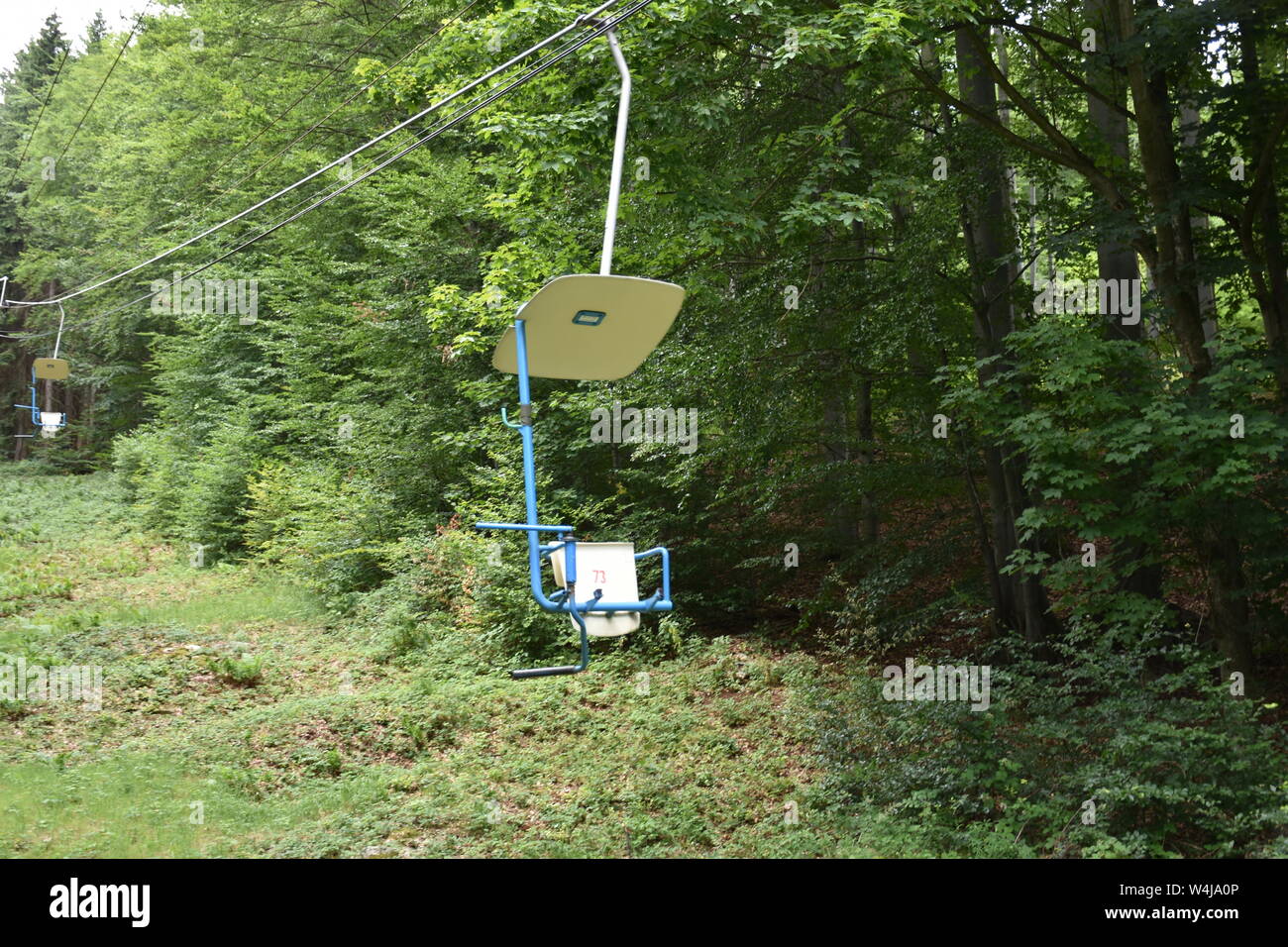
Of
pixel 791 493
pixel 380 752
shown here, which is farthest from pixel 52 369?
pixel 791 493

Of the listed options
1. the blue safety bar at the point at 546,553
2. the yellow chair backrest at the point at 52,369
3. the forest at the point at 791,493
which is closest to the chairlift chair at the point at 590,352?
the blue safety bar at the point at 546,553

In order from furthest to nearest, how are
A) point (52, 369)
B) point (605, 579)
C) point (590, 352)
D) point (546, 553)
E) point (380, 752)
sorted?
1. point (52, 369)
2. point (380, 752)
3. point (590, 352)
4. point (605, 579)
5. point (546, 553)

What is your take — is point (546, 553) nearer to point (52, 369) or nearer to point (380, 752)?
point (380, 752)

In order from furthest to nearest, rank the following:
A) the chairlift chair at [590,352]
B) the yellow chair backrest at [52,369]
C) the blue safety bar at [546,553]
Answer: the yellow chair backrest at [52,369] < the chairlift chair at [590,352] < the blue safety bar at [546,553]

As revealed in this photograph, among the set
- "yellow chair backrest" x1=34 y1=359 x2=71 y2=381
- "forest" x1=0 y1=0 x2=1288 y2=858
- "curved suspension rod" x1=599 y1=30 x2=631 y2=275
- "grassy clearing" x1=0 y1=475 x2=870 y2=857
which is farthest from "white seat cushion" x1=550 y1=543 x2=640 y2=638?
"yellow chair backrest" x1=34 y1=359 x2=71 y2=381

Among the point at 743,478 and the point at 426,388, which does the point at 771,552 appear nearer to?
the point at 743,478

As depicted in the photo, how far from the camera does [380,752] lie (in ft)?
34.6

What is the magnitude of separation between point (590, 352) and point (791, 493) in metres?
8.34

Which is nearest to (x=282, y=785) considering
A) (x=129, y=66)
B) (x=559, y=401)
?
(x=559, y=401)

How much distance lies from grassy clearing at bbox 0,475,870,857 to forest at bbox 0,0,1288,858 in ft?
0.19

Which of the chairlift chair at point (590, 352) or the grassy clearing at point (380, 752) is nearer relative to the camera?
the chairlift chair at point (590, 352)

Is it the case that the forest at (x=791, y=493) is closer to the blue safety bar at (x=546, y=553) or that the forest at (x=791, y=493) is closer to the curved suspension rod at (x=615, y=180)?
the curved suspension rod at (x=615, y=180)

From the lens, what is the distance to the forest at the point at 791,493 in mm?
8305
